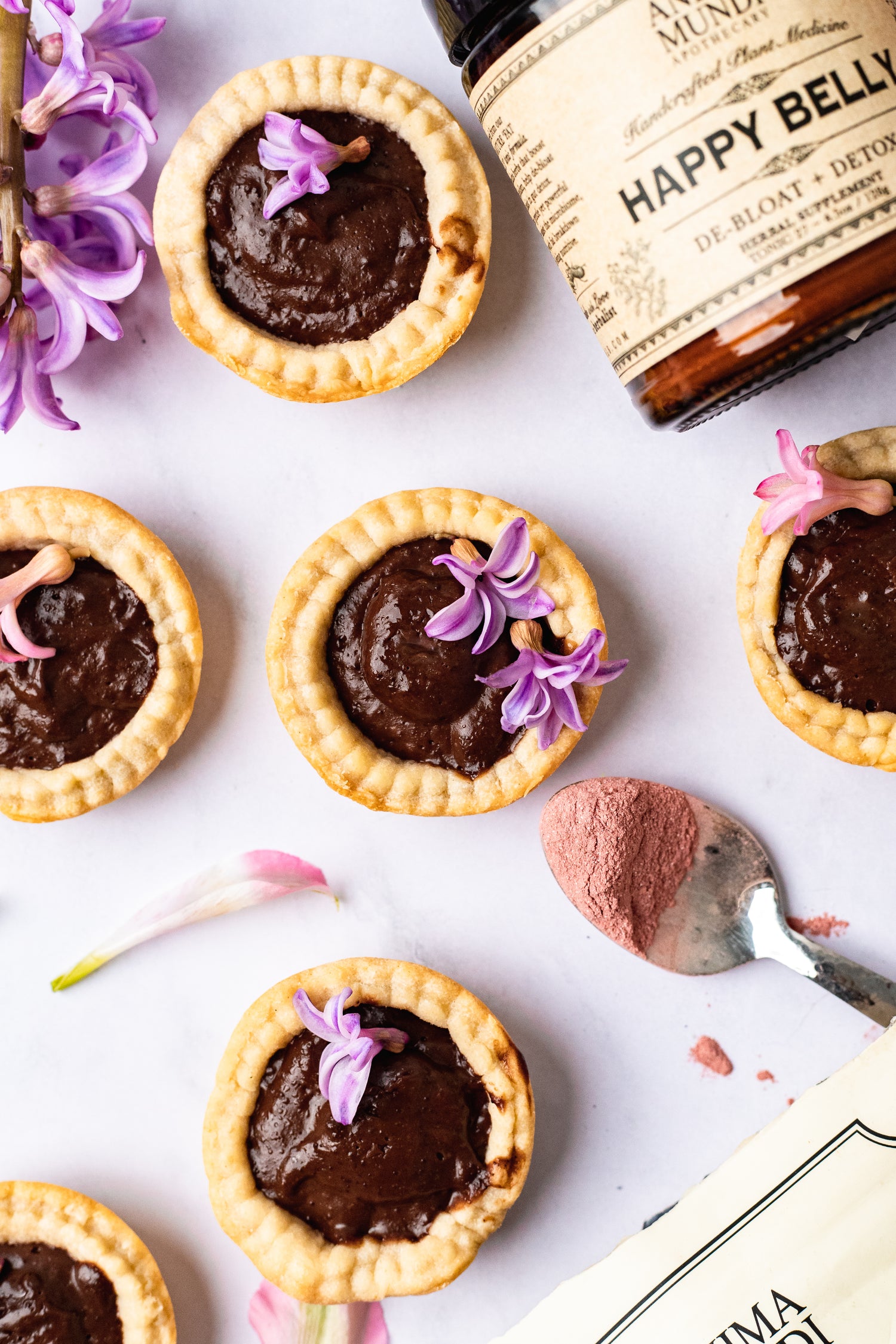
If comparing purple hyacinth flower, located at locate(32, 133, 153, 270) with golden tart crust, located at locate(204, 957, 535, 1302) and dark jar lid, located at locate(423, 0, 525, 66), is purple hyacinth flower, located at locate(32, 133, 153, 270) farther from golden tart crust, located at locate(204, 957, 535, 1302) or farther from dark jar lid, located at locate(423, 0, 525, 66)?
golden tart crust, located at locate(204, 957, 535, 1302)

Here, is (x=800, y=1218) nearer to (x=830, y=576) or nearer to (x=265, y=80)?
(x=830, y=576)

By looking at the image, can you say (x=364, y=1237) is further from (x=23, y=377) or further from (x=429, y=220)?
(x=429, y=220)

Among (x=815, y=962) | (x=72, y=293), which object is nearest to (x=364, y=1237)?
(x=815, y=962)

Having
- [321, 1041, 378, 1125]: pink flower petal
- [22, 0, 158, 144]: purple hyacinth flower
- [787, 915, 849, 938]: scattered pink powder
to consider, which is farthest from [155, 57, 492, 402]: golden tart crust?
[787, 915, 849, 938]: scattered pink powder

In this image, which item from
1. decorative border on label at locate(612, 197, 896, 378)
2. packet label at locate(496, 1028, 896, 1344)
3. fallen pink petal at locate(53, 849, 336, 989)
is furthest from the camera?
fallen pink petal at locate(53, 849, 336, 989)

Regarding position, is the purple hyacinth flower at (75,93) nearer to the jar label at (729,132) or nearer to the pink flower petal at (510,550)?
the jar label at (729,132)

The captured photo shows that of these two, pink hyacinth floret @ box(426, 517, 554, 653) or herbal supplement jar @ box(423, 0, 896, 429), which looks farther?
pink hyacinth floret @ box(426, 517, 554, 653)

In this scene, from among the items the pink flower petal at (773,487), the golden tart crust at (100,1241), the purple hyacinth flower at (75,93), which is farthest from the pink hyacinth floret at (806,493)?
the golden tart crust at (100,1241)
